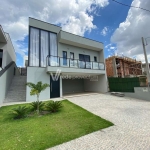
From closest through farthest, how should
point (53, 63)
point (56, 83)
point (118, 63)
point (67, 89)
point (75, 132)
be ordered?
1. point (75, 132)
2. point (53, 63)
3. point (56, 83)
4. point (67, 89)
5. point (118, 63)

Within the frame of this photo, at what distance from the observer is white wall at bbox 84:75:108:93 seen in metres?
13.9

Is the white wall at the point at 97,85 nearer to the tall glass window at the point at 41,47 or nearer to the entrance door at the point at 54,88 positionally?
the entrance door at the point at 54,88

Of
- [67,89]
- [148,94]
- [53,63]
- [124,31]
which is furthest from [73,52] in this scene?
[148,94]

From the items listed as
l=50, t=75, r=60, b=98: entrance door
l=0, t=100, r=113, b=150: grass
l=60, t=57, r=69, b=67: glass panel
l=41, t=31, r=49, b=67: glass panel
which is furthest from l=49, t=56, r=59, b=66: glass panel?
l=0, t=100, r=113, b=150: grass

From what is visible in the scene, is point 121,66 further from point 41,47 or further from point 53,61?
point 41,47

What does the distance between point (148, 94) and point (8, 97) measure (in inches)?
536

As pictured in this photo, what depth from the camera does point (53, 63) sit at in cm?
995

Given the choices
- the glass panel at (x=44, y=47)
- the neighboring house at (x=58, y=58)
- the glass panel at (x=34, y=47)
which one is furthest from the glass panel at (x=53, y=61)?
the glass panel at (x=34, y=47)

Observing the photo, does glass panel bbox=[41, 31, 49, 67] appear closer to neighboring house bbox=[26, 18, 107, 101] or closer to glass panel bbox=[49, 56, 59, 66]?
neighboring house bbox=[26, 18, 107, 101]

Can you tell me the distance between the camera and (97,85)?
49.4ft

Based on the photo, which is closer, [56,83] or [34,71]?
[34,71]

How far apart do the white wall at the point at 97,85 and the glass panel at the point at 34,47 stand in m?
9.19

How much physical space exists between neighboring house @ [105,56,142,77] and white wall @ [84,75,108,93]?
6234 millimetres

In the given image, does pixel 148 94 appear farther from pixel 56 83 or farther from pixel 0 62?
pixel 0 62
